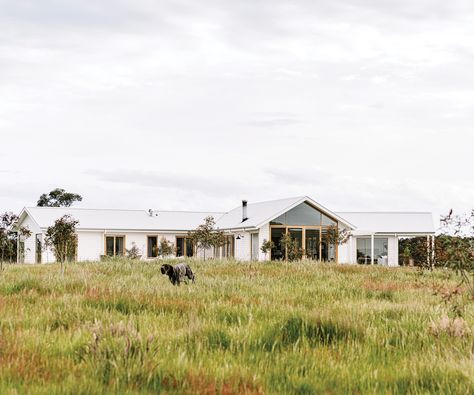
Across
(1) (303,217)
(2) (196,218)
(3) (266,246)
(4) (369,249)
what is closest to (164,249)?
(2) (196,218)

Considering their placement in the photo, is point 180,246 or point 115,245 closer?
point 115,245

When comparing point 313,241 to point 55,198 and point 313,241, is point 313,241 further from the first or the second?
point 55,198

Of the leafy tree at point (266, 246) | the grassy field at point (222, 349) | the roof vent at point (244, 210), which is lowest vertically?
the leafy tree at point (266, 246)

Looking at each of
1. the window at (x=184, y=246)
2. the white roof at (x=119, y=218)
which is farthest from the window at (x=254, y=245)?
the window at (x=184, y=246)

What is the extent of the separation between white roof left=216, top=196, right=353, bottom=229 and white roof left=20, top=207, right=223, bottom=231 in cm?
347

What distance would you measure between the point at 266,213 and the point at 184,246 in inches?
375

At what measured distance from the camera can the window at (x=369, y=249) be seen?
4956cm

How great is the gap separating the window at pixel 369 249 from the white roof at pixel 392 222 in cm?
121

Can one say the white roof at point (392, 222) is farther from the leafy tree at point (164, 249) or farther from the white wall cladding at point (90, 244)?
the white wall cladding at point (90, 244)

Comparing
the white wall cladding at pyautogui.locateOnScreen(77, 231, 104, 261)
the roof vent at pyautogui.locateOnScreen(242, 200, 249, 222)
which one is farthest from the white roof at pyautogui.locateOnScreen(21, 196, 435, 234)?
the white wall cladding at pyautogui.locateOnScreen(77, 231, 104, 261)

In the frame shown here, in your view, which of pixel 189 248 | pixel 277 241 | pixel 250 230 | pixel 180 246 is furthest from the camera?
pixel 189 248

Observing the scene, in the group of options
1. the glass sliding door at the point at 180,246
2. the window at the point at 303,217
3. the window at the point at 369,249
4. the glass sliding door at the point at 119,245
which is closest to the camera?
the window at the point at 303,217

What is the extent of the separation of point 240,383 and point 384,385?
1142mm

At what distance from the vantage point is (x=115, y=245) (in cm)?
4781
